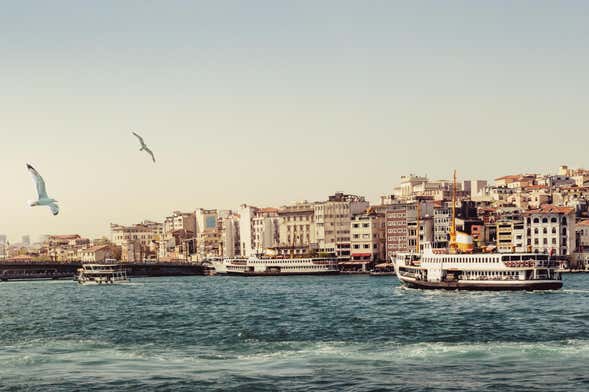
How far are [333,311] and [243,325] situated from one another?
12.6 meters

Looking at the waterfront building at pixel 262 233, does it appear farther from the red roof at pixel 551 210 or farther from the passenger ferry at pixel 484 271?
the passenger ferry at pixel 484 271

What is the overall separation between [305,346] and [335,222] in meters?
136

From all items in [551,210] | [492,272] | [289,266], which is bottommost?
[289,266]

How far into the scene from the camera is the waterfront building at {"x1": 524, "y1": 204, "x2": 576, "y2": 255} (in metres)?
157

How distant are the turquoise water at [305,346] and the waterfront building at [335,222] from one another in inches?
3948

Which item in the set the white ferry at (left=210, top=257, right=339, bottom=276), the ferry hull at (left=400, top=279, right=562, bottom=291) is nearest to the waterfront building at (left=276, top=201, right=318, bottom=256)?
the white ferry at (left=210, top=257, right=339, bottom=276)

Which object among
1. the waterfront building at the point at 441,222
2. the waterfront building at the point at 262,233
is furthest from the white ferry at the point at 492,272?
the waterfront building at the point at 262,233

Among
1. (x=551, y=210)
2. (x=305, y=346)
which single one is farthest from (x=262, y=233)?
(x=305, y=346)

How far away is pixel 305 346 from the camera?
46.7 metres

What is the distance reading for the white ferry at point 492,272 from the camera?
88.6 meters

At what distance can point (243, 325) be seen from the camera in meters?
59.2

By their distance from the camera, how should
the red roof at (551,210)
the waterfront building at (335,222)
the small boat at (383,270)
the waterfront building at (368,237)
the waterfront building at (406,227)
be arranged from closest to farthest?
1. the red roof at (551,210)
2. the small boat at (383,270)
3. the waterfront building at (406,227)
4. the waterfront building at (368,237)
5. the waterfront building at (335,222)

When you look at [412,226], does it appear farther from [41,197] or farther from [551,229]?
[41,197]

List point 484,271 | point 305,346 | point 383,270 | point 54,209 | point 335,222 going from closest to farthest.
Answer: point 54,209 < point 305,346 < point 484,271 < point 383,270 < point 335,222
